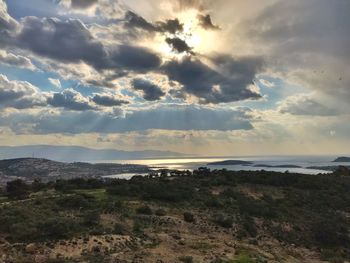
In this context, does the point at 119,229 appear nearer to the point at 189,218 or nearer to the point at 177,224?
the point at 177,224

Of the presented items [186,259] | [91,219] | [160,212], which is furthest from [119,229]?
[160,212]

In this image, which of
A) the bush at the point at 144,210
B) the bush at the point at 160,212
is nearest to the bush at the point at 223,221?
the bush at the point at 160,212

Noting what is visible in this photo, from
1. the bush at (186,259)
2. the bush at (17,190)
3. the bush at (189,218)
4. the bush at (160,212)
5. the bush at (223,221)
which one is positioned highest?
the bush at (17,190)

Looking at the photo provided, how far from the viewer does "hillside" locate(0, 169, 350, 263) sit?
1143 inches

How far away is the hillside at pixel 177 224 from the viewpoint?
29.0 m

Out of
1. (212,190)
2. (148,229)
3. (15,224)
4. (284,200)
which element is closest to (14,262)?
(15,224)

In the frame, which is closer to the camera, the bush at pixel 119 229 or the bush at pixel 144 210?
the bush at pixel 119 229

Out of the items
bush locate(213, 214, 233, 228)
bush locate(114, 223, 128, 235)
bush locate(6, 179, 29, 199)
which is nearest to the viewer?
bush locate(114, 223, 128, 235)

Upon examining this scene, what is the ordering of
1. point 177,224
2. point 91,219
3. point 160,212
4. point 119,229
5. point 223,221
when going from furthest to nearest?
point 160,212 < point 223,221 < point 177,224 < point 91,219 < point 119,229

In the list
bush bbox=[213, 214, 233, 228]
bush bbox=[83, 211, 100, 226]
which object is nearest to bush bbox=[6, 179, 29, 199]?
bush bbox=[83, 211, 100, 226]

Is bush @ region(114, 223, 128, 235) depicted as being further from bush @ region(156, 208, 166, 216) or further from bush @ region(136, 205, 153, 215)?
bush @ region(156, 208, 166, 216)

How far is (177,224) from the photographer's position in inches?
1586

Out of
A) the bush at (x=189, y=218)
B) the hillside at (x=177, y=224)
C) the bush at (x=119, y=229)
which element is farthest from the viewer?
the bush at (x=189, y=218)

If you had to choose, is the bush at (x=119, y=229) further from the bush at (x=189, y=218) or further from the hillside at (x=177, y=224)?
the bush at (x=189, y=218)
